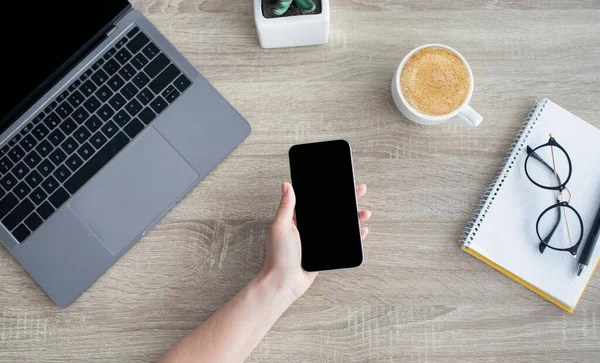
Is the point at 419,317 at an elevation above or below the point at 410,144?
below

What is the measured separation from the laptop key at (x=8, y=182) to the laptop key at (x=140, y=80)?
0.26 metres

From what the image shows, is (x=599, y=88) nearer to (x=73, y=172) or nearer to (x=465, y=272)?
(x=465, y=272)

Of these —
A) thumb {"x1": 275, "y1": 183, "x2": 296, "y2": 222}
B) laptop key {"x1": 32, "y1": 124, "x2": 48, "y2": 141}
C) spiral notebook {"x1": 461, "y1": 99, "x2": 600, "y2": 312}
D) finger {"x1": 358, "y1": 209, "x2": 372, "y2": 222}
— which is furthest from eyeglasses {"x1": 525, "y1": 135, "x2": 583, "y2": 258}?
laptop key {"x1": 32, "y1": 124, "x2": 48, "y2": 141}

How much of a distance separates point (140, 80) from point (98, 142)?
0.13 m

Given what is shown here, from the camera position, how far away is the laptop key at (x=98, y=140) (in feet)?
2.84

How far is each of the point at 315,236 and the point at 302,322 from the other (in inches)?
6.2

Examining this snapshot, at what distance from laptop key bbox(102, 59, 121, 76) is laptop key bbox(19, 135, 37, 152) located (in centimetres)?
17

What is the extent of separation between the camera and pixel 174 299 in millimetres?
868

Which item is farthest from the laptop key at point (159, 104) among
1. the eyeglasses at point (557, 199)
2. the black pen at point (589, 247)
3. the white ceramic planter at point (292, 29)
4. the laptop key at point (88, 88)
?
the black pen at point (589, 247)

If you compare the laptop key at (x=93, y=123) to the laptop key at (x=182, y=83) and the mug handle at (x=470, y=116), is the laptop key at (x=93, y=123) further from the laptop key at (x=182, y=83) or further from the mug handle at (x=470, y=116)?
the mug handle at (x=470, y=116)

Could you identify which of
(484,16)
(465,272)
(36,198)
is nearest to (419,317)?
(465,272)

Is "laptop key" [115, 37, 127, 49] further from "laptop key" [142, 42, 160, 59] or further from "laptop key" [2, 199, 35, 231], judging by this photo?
"laptop key" [2, 199, 35, 231]

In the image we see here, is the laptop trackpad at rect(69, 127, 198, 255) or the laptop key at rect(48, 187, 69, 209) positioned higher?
the laptop key at rect(48, 187, 69, 209)

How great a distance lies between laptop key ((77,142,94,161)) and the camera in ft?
2.82
